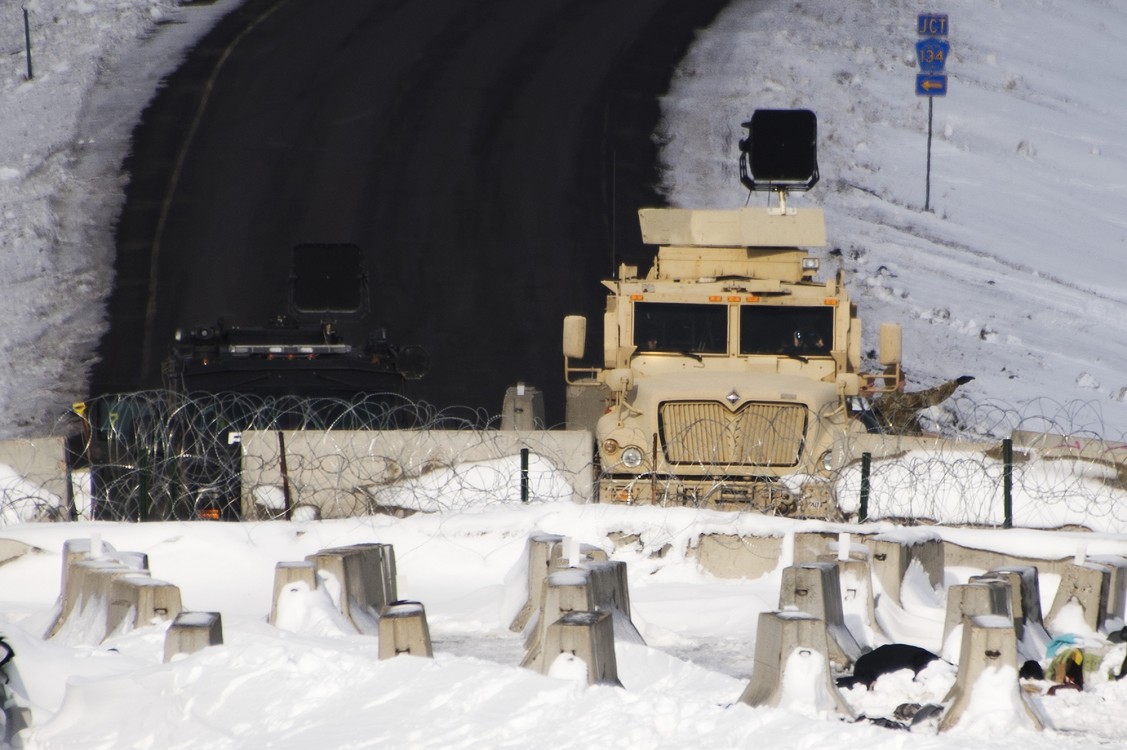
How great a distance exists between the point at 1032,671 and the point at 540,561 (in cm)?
371

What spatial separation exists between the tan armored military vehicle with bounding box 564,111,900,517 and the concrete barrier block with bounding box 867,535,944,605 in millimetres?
2104

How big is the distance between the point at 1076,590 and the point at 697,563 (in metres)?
3.23

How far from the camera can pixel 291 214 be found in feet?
109

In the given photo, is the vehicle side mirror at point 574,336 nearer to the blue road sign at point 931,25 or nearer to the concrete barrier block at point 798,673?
the concrete barrier block at point 798,673

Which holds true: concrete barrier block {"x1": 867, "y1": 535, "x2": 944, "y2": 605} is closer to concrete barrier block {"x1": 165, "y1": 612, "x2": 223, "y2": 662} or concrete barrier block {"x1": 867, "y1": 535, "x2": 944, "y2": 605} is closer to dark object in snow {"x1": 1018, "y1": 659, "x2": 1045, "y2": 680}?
dark object in snow {"x1": 1018, "y1": 659, "x2": 1045, "y2": 680}

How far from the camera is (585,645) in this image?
9.07 metres

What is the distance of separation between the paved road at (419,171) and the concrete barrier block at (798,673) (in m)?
16.0

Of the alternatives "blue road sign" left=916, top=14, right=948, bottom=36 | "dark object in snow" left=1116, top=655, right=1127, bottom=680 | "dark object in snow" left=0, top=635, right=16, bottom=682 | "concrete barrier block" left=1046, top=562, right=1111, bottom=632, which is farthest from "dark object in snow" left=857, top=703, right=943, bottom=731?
"blue road sign" left=916, top=14, right=948, bottom=36

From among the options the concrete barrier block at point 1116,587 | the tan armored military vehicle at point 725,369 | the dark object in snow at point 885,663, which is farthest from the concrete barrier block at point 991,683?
the tan armored military vehicle at point 725,369

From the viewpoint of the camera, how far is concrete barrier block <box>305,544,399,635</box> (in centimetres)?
1232

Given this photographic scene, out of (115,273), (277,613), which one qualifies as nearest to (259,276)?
(115,273)

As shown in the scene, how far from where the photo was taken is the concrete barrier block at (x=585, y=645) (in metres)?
9.07

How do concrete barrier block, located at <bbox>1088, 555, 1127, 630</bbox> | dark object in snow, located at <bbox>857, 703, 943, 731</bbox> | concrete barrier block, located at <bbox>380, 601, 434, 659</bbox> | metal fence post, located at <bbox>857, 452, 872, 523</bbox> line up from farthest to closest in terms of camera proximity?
metal fence post, located at <bbox>857, 452, 872, 523</bbox> < concrete barrier block, located at <bbox>1088, 555, 1127, 630</bbox> < concrete barrier block, located at <bbox>380, 601, 434, 659</bbox> < dark object in snow, located at <bbox>857, 703, 943, 731</bbox>

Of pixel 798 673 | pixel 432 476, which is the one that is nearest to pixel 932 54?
pixel 432 476
